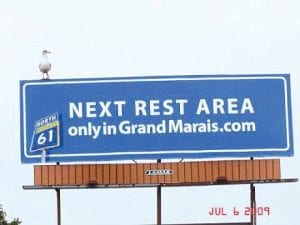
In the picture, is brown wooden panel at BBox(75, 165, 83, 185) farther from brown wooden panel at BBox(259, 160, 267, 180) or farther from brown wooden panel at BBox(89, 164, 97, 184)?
brown wooden panel at BBox(259, 160, 267, 180)

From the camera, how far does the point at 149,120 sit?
71.1 feet

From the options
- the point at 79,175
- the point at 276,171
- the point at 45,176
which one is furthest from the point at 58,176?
the point at 276,171

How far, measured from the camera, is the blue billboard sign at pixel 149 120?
853 inches

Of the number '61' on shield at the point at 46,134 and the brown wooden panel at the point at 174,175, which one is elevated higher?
the number '61' on shield at the point at 46,134

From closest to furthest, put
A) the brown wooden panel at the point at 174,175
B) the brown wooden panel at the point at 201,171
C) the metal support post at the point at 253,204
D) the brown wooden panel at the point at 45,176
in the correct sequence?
1. the metal support post at the point at 253,204
2. the brown wooden panel at the point at 174,175
3. the brown wooden panel at the point at 201,171
4. the brown wooden panel at the point at 45,176

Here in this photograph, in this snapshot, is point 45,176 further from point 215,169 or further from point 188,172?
point 215,169

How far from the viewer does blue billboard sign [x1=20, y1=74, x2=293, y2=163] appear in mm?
21656

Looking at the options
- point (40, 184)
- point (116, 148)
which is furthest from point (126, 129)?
point (40, 184)

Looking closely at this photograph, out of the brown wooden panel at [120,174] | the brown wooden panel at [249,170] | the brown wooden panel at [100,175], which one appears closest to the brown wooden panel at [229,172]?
the brown wooden panel at [249,170]

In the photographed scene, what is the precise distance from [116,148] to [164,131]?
Result: 97cm

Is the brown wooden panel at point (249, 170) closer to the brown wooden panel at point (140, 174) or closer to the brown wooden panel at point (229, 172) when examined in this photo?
the brown wooden panel at point (229, 172)

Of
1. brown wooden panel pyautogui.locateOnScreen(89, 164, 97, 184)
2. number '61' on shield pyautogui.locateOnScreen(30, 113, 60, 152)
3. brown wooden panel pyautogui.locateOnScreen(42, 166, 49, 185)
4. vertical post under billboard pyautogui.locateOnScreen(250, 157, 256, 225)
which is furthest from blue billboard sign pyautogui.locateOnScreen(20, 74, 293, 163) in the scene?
vertical post under billboard pyautogui.locateOnScreen(250, 157, 256, 225)

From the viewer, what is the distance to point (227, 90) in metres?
21.7

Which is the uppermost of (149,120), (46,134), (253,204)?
(149,120)
